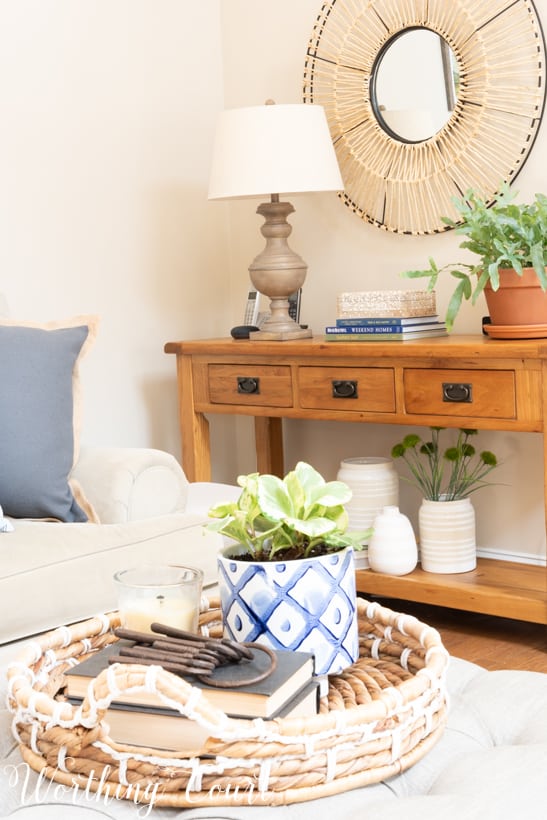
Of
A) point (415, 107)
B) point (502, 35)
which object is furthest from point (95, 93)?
point (502, 35)

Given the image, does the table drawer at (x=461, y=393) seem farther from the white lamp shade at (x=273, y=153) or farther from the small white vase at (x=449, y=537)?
the white lamp shade at (x=273, y=153)

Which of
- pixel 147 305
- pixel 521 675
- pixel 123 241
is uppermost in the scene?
pixel 123 241

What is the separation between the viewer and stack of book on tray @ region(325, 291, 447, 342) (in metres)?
2.47

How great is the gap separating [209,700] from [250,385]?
187cm

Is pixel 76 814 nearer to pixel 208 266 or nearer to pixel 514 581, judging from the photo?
pixel 514 581

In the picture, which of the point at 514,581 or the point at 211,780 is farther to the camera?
the point at 514,581

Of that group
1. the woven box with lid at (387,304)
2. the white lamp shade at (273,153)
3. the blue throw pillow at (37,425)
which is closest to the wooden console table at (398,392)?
the woven box with lid at (387,304)

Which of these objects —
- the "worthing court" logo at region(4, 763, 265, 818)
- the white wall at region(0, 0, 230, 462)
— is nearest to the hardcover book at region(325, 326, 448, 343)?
the white wall at region(0, 0, 230, 462)

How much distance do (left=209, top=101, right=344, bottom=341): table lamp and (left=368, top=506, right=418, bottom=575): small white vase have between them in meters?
0.55

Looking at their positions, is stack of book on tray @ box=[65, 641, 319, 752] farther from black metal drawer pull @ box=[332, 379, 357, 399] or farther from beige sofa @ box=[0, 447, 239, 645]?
black metal drawer pull @ box=[332, 379, 357, 399]

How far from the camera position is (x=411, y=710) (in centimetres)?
89

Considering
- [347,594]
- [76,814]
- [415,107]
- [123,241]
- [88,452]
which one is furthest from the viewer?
[123,241]

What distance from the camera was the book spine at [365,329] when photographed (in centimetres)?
246

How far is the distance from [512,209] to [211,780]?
1.68m
